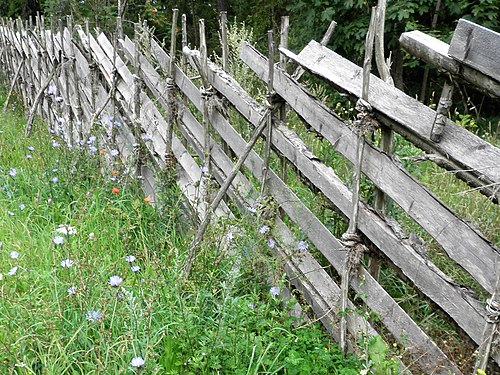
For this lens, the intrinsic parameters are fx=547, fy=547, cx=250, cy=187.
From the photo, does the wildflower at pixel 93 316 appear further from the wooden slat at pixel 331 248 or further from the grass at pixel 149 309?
the wooden slat at pixel 331 248

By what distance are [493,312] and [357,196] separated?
750mm

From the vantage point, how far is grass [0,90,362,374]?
2338 mm

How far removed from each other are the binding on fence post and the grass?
216mm

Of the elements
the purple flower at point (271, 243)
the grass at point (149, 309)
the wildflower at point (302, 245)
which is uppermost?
the wildflower at point (302, 245)

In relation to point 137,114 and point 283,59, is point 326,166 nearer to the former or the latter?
point 283,59

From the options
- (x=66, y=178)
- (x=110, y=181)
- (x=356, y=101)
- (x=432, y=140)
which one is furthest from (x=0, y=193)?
(x=432, y=140)

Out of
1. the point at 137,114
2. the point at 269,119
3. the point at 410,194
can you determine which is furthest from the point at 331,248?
the point at 137,114

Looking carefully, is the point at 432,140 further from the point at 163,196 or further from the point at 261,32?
the point at 261,32

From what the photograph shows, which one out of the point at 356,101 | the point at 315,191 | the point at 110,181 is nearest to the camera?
the point at 356,101

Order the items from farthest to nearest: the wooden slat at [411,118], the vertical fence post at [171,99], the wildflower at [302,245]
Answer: the vertical fence post at [171,99]
the wildflower at [302,245]
the wooden slat at [411,118]

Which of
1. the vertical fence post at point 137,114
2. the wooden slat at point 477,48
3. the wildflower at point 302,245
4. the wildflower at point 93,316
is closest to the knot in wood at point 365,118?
the wooden slat at point 477,48

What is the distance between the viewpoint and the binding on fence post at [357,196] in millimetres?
2230

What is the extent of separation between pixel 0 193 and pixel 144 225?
1.36 m

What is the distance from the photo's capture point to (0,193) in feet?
13.9
